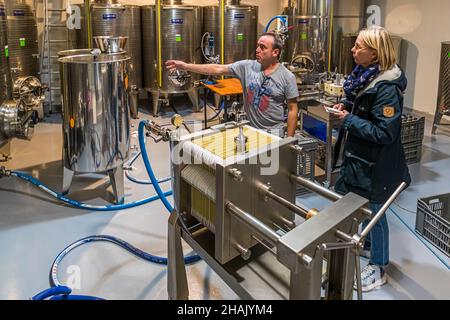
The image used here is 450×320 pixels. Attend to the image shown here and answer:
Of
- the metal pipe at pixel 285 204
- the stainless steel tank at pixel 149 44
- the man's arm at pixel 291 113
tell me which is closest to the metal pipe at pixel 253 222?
the metal pipe at pixel 285 204

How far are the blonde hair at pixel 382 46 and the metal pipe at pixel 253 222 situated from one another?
1161mm

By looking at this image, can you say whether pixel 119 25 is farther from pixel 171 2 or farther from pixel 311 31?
pixel 311 31

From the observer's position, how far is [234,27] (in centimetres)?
593

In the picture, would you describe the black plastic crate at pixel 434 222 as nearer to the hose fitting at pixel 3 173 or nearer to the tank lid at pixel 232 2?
the hose fitting at pixel 3 173

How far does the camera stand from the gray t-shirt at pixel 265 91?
2.84 metres

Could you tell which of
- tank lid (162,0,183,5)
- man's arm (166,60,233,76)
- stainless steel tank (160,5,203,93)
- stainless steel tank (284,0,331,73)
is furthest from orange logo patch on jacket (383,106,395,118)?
tank lid (162,0,183,5)

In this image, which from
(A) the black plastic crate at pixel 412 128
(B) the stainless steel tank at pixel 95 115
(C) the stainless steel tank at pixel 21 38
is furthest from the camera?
(C) the stainless steel tank at pixel 21 38

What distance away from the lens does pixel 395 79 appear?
200 cm

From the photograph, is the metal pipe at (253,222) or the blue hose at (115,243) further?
the blue hose at (115,243)

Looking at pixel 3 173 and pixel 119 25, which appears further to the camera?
pixel 119 25

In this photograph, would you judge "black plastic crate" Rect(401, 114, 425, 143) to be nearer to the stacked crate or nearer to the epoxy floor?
the stacked crate

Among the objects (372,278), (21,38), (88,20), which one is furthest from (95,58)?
(372,278)

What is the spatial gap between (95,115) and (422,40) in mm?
4475

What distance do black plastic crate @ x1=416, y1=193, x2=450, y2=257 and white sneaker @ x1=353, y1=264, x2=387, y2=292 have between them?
538 millimetres
